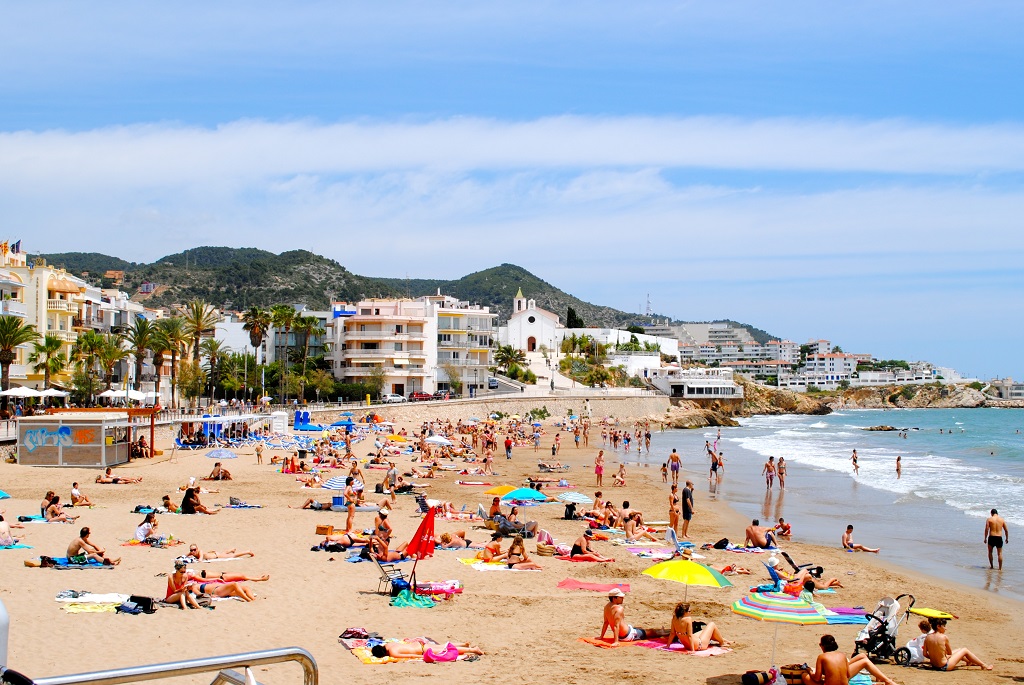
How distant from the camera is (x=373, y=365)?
222ft

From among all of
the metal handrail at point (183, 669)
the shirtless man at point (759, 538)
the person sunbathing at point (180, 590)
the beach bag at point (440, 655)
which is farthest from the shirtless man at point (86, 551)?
the metal handrail at point (183, 669)

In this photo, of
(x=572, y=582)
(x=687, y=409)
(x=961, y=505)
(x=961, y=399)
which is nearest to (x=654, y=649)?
(x=572, y=582)

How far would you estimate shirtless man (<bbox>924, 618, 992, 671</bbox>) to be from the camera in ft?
32.6

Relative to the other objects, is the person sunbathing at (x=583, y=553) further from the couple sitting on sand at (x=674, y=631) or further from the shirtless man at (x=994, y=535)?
the shirtless man at (x=994, y=535)

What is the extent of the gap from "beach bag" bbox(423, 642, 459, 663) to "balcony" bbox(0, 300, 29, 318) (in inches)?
1517

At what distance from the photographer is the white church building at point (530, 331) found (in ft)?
349

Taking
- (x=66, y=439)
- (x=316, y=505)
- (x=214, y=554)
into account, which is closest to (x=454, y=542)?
(x=214, y=554)

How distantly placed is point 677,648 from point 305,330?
197 ft

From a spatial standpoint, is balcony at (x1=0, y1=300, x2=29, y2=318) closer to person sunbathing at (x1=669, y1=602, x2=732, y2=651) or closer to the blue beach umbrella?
the blue beach umbrella

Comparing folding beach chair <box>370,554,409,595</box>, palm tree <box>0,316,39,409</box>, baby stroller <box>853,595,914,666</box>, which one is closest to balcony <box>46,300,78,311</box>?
palm tree <box>0,316,39,409</box>

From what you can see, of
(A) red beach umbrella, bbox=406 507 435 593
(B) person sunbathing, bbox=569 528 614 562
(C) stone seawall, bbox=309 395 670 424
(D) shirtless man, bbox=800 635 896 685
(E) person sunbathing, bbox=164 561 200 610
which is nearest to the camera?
(D) shirtless man, bbox=800 635 896 685

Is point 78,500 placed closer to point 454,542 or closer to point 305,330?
point 454,542

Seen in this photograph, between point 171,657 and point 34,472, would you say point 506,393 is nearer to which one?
point 34,472

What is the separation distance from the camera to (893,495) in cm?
2825
